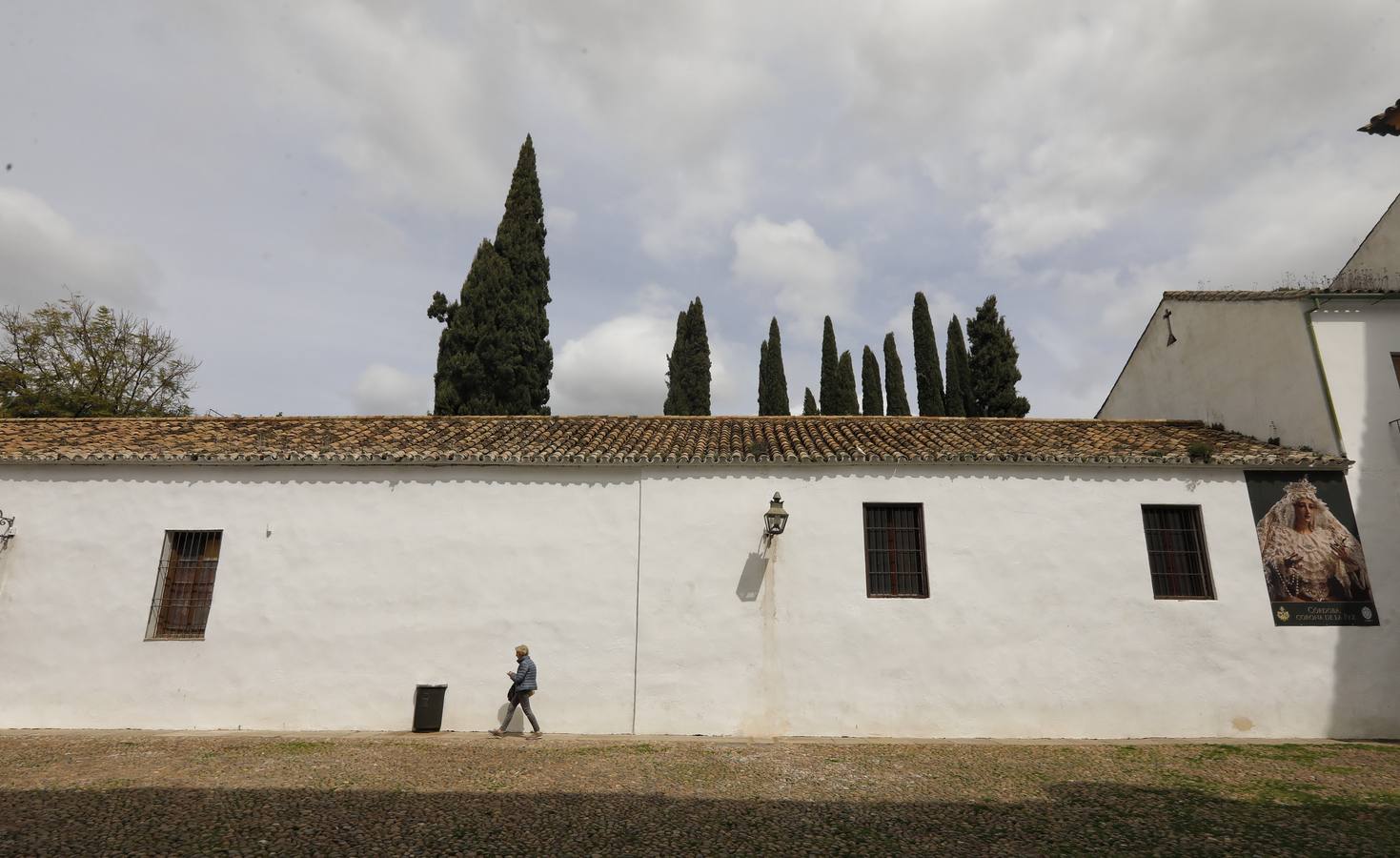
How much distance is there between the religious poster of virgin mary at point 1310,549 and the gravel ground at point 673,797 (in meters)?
2.10

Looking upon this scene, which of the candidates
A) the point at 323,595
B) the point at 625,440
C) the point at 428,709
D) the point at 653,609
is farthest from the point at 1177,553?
the point at 323,595

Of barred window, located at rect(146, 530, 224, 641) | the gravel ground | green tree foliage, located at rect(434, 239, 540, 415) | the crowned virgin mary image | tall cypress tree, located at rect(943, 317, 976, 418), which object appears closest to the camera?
the gravel ground

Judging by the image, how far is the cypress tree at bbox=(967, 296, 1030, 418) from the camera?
29469 mm

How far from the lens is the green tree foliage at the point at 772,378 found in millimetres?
41719

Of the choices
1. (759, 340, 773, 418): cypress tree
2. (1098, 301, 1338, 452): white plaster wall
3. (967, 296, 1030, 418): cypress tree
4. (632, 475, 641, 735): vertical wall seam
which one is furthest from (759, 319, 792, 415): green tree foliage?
(632, 475, 641, 735): vertical wall seam

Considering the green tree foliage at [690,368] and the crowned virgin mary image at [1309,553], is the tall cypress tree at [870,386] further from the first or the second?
the crowned virgin mary image at [1309,553]

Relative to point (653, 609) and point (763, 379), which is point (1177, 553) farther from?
point (763, 379)

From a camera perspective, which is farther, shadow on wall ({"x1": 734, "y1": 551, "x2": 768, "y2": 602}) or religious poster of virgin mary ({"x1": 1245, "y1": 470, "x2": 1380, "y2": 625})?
shadow on wall ({"x1": 734, "y1": 551, "x2": 768, "y2": 602})

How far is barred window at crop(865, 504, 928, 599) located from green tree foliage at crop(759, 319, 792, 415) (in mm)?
29500

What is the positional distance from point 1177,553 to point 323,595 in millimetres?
14664

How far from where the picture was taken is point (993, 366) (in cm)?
2991

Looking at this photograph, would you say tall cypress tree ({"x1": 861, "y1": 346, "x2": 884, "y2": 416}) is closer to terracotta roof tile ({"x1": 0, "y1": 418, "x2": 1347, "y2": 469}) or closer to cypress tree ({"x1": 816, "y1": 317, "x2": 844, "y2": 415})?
cypress tree ({"x1": 816, "y1": 317, "x2": 844, "y2": 415})

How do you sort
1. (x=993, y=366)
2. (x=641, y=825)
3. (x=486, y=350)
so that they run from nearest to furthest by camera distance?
(x=641, y=825) → (x=486, y=350) → (x=993, y=366)

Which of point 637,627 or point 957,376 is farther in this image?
point 957,376
